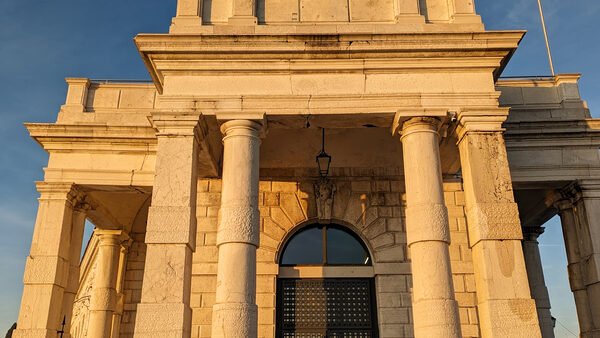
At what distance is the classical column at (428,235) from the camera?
9703 mm

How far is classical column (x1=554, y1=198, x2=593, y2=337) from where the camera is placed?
570 inches

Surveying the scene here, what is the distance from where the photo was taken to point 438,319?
31.5 ft

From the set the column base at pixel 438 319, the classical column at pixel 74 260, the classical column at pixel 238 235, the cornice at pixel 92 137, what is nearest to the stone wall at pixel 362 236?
the cornice at pixel 92 137

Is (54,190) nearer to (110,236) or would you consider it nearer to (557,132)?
(110,236)

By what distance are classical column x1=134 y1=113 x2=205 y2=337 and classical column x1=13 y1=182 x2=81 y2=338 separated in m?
4.79

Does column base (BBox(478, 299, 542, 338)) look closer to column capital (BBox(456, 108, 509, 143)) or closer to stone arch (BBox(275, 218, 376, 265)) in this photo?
column capital (BBox(456, 108, 509, 143))

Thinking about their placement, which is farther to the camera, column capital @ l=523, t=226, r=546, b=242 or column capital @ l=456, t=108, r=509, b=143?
column capital @ l=523, t=226, r=546, b=242

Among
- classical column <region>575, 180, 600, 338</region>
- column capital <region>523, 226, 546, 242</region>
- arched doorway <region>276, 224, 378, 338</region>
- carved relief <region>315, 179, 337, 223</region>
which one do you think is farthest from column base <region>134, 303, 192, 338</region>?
column capital <region>523, 226, 546, 242</region>

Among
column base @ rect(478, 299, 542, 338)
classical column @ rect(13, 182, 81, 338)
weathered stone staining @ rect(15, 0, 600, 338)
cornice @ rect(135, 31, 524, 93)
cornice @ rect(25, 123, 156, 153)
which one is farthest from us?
cornice @ rect(25, 123, 156, 153)

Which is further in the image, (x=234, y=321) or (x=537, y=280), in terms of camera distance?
(x=537, y=280)

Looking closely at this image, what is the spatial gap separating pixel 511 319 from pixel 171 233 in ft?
20.7

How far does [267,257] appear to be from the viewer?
47.7ft

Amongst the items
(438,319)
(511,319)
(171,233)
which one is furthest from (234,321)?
(511,319)

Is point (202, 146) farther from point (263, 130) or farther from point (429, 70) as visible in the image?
point (429, 70)
